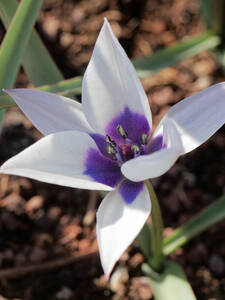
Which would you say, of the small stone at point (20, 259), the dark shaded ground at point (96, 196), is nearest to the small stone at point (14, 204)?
the dark shaded ground at point (96, 196)

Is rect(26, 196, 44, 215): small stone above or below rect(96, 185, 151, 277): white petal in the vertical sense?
below

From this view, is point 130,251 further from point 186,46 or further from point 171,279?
point 186,46

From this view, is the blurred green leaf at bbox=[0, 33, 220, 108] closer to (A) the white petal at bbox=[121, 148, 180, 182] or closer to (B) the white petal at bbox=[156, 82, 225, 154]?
(B) the white petal at bbox=[156, 82, 225, 154]

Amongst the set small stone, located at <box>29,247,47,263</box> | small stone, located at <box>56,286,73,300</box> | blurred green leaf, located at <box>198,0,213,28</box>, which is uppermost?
blurred green leaf, located at <box>198,0,213,28</box>

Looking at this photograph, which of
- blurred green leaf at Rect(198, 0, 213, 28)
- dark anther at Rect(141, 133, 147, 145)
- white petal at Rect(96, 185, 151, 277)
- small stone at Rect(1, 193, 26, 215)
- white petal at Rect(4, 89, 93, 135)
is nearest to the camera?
white petal at Rect(96, 185, 151, 277)

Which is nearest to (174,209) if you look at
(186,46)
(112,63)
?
(186,46)

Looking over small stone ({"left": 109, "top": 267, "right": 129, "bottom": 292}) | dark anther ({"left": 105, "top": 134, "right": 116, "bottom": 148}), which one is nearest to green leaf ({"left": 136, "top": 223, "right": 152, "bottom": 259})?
small stone ({"left": 109, "top": 267, "right": 129, "bottom": 292})

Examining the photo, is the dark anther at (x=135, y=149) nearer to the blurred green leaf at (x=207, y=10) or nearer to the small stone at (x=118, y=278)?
the small stone at (x=118, y=278)

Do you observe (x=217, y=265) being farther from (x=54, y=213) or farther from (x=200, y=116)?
(x=200, y=116)
